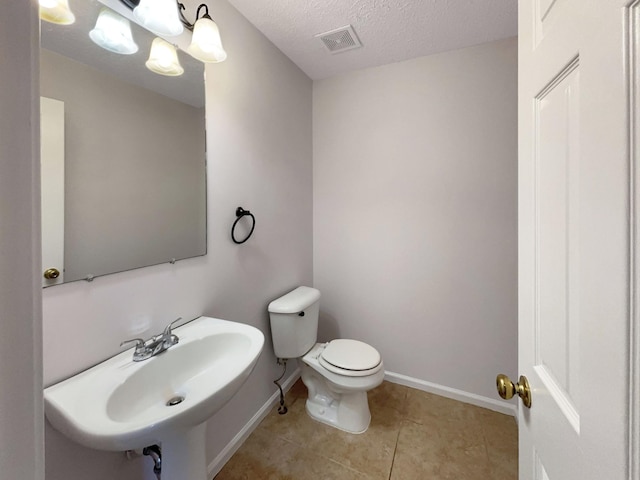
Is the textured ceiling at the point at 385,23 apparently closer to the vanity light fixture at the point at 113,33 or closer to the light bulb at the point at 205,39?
the light bulb at the point at 205,39

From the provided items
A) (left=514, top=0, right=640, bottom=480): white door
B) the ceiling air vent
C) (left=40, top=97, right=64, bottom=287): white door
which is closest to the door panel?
(left=514, top=0, right=640, bottom=480): white door

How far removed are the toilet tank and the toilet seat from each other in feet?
0.51

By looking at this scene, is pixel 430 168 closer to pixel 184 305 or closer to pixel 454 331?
pixel 454 331

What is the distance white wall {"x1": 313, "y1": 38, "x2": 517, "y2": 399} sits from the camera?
168 cm

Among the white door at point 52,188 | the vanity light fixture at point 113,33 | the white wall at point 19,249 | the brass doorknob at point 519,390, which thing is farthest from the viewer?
the vanity light fixture at point 113,33

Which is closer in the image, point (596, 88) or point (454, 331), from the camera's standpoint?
point (596, 88)

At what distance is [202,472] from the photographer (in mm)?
958

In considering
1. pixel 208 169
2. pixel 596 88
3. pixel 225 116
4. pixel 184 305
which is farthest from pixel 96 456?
pixel 596 88

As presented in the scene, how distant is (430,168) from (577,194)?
150 cm

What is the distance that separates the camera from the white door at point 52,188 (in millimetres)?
767

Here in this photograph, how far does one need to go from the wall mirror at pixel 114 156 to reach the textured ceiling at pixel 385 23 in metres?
0.63

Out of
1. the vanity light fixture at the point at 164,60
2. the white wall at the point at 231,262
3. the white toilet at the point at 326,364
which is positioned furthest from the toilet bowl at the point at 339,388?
the vanity light fixture at the point at 164,60

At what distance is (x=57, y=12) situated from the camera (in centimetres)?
81

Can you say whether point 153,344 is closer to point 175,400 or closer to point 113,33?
point 175,400
